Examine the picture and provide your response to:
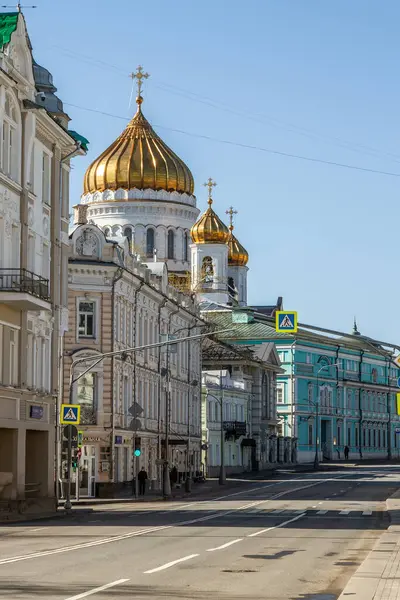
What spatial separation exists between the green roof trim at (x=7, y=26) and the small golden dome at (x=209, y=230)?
8792 centimetres

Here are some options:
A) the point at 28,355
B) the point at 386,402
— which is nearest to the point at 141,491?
the point at 28,355

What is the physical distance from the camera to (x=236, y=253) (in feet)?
476

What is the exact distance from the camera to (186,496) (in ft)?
200

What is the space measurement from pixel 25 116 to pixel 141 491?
23.7m

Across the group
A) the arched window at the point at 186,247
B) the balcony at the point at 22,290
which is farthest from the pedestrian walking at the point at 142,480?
the arched window at the point at 186,247

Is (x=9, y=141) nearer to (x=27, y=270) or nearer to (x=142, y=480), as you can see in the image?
(x=27, y=270)


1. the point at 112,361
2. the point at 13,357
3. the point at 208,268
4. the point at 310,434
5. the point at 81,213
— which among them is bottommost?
the point at 13,357

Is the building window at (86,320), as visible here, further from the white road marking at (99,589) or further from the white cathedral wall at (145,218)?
the white cathedral wall at (145,218)

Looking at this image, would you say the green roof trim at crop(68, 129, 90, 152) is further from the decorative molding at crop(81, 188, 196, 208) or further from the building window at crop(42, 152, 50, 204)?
the decorative molding at crop(81, 188, 196, 208)

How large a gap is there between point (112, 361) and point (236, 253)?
277 feet

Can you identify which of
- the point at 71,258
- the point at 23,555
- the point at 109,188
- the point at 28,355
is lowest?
the point at 23,555

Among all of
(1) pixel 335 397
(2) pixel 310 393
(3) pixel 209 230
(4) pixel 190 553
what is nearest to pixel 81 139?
(4) pixel 190 553

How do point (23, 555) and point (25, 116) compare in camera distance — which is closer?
point (23, 555)

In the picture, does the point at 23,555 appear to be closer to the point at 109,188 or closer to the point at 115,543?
the point at 115,543
